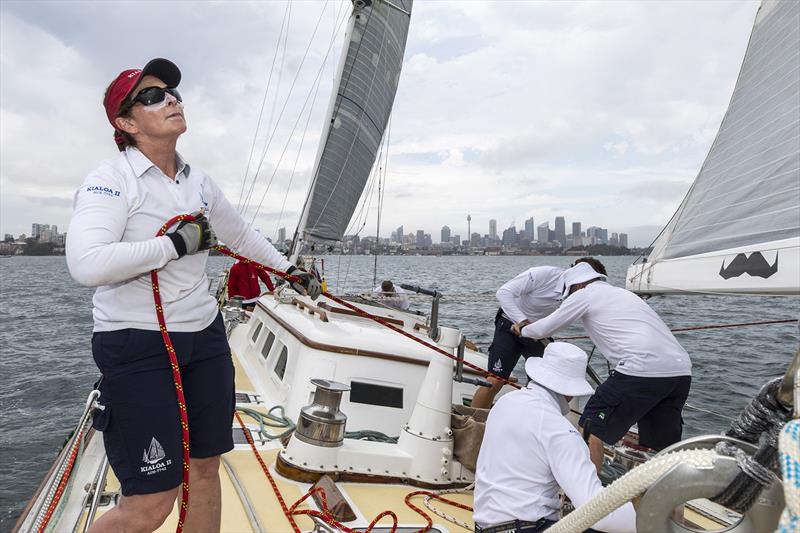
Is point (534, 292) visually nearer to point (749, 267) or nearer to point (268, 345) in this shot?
point (268, 345)

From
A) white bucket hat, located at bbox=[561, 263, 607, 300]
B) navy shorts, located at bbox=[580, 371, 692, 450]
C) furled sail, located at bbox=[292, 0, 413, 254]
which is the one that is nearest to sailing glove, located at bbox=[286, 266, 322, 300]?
navy shorts, located at bbox=[580, 371, 692, 450]

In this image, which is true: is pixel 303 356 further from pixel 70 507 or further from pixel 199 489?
pixel 199 489

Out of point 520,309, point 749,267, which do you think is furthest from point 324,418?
point 520,309

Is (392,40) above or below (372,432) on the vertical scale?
above

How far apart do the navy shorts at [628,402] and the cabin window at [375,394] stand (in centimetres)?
136

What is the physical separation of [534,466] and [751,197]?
202 centimetres

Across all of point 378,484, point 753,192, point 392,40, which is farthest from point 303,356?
point 392,40

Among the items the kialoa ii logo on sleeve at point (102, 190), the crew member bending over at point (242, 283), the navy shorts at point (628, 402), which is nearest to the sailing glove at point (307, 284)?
the kialoa ii logo on sleeve at point (102, 190)

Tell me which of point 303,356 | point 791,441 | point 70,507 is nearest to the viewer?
point 791,441

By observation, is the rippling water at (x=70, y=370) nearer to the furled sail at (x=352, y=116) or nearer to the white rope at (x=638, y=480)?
the furled sail at (x=352, y=116)

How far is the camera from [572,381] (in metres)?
2.40

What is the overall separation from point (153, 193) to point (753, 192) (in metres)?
3.04

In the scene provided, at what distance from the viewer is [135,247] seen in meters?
1.68

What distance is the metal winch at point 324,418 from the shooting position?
339cm
